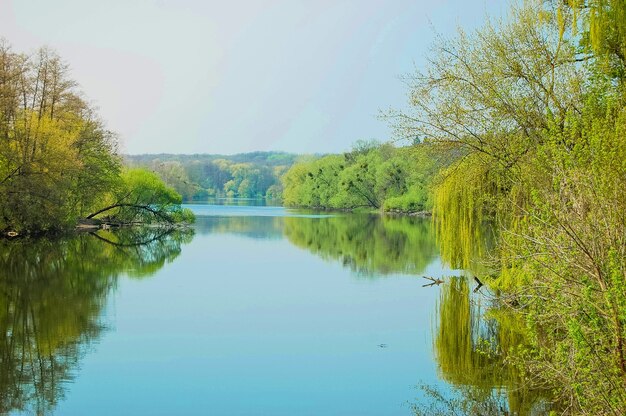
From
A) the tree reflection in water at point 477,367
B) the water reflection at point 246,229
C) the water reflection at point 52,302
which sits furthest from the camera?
the water reflection at point 246,229

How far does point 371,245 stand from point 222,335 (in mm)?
22015

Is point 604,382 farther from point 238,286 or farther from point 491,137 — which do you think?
point 238,286

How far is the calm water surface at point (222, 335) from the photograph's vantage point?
1133 centimetres

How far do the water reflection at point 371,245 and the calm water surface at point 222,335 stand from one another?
A: 1.05 ft

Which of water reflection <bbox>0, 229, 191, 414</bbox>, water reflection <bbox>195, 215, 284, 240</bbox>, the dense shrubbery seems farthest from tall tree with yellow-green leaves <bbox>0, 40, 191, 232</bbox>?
the dense shrubbery

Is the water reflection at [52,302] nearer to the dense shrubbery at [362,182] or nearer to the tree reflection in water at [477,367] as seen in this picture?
the tree reflection in water at [477,367]

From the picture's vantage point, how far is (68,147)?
38.2m

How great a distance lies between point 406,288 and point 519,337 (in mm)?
8151

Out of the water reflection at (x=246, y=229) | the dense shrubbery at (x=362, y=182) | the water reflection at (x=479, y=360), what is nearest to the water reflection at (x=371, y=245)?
the water reflection at (x=246, y=229)

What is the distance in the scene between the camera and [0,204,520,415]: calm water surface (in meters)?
11.3

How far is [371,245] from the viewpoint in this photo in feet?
123

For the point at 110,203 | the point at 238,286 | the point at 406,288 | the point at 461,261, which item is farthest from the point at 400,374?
the point at 110,203

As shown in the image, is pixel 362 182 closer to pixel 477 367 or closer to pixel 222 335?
pixel 222 335

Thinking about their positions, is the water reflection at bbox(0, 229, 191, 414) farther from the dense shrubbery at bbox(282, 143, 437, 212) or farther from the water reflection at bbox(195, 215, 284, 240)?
the dense shrubbery at bbox(282, 143, 437, 212)
